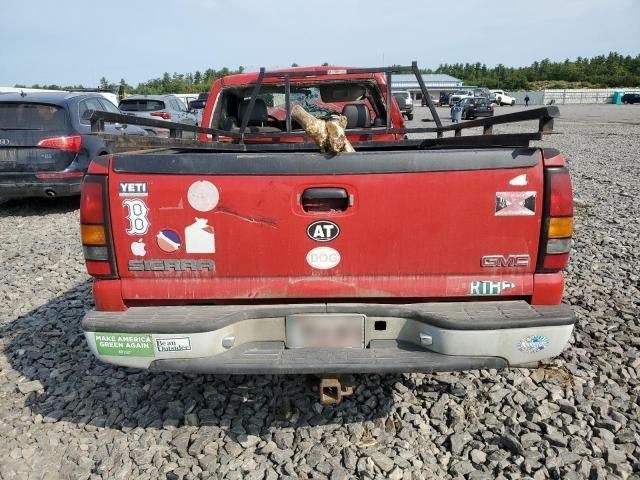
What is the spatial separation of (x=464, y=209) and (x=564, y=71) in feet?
408

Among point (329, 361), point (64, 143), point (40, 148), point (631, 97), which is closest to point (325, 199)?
point (329, 361)

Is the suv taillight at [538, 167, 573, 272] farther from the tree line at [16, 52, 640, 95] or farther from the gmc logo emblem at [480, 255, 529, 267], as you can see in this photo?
the tree line at [16, 52, 640, 95]

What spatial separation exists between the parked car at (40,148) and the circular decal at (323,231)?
6.17 metres

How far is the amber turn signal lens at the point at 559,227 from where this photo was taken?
2242 mm

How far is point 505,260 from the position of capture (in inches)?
90.7

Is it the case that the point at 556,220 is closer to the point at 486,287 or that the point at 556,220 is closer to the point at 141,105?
the point at 486,287

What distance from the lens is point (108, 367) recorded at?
11.2 feet

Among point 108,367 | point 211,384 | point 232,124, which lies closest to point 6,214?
point 232,124

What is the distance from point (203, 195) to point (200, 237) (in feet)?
0.66

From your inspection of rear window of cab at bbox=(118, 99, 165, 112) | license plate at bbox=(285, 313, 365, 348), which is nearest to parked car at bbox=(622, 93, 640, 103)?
rear window of cab at bbox=(118, 99, 165, 112)

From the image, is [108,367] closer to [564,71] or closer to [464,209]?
[464,209]

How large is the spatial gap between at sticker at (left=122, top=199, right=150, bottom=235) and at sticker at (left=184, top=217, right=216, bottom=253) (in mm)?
196

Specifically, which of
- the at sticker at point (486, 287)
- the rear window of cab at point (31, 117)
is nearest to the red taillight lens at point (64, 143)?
the rear window of cab at point (31, 117)

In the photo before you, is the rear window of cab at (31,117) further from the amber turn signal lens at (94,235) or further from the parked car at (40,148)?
the amber turn signal lens at (94,235)
